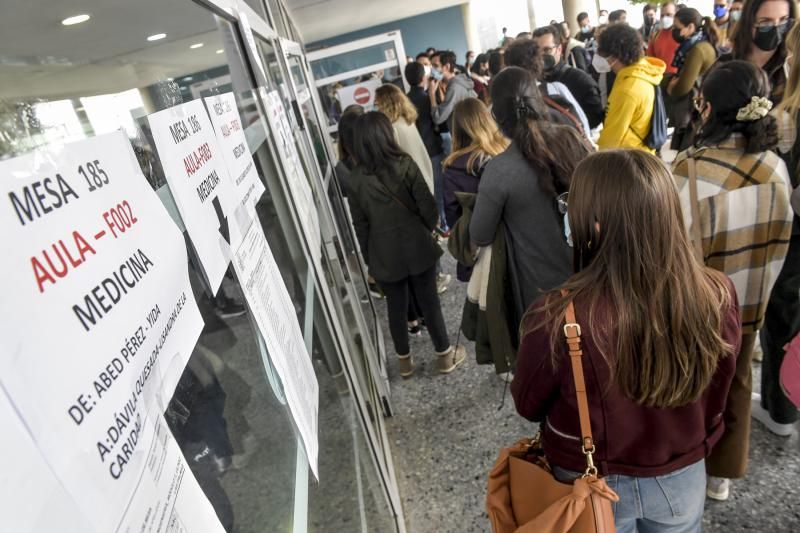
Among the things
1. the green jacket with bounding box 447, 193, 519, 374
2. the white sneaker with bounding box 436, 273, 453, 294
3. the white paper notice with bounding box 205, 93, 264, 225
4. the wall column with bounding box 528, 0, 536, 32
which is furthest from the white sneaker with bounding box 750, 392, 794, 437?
the wall column with bounding box 528, 0, 536, 32

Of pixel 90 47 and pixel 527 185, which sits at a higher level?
pixel 90 47

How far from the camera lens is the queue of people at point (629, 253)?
113 centimetres

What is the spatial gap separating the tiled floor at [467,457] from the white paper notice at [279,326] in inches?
58.7

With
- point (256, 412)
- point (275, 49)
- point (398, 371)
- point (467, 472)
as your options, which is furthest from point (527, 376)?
point (398, 371)

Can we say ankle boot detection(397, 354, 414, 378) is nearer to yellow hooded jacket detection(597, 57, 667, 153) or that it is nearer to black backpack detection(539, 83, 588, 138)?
black backpack detection(539, 83, 588, 138)

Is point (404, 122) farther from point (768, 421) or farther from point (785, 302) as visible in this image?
point (768, 421)

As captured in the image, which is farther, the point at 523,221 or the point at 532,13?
the point at 532,13

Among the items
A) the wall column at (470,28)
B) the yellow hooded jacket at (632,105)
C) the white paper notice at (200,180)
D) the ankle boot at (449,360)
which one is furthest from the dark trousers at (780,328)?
the wall column at (470,28)

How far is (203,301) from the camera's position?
0.74 meters

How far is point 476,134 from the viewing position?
103 inches

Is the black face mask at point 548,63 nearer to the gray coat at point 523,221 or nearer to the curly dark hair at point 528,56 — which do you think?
the curly dark hair at point 528,56

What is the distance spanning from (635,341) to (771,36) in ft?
7.48

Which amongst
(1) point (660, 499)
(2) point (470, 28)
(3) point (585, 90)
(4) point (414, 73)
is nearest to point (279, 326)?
(1) point (660, 499)

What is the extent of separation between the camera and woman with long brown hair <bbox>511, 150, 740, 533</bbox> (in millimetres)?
1118
